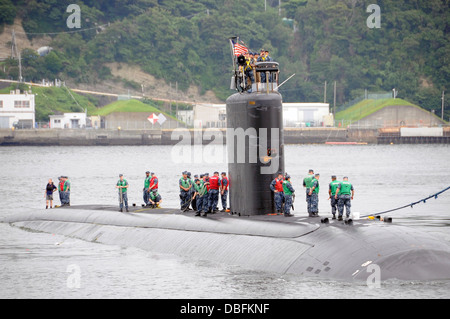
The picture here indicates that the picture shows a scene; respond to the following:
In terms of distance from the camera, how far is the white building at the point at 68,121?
4995 inches

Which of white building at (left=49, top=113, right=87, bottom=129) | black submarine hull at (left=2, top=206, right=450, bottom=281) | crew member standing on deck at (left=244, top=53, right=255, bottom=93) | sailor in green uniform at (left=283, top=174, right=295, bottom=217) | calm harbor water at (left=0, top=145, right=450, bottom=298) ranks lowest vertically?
calm harbor water at (left=0, top=145, right=450, bottom=298)

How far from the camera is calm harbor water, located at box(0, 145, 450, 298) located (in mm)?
20547

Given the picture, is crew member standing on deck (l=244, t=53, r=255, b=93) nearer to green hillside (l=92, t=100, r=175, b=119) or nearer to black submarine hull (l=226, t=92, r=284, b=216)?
black submarine hull (l=226, t=92, r=284, b=216)

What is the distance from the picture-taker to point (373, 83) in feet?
506

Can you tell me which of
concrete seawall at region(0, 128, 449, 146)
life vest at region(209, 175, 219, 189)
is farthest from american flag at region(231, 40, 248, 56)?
concrete seawall at region(0, 128, 449, 146)

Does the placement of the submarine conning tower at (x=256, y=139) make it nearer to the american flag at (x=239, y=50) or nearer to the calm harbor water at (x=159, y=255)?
the american flag at (x=239, y=50)

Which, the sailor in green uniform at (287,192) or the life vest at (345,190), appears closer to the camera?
the sailor in green uniform at (287,192)

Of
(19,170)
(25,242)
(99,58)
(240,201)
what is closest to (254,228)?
(240,201)

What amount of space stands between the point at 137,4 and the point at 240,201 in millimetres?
145593

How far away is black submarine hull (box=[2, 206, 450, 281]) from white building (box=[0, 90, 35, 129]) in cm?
9853

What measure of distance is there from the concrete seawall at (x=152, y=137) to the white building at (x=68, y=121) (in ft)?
5.43

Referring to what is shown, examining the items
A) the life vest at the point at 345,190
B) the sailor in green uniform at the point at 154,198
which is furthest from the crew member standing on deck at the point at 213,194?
the sailor in green uniform at the point at 154,198

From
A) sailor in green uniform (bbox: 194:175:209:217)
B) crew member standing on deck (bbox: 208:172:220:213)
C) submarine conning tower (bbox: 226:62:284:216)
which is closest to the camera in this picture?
submarine conning tower (bbox: 226:62:284:216)

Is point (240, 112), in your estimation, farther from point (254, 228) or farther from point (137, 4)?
point (137, 4)
